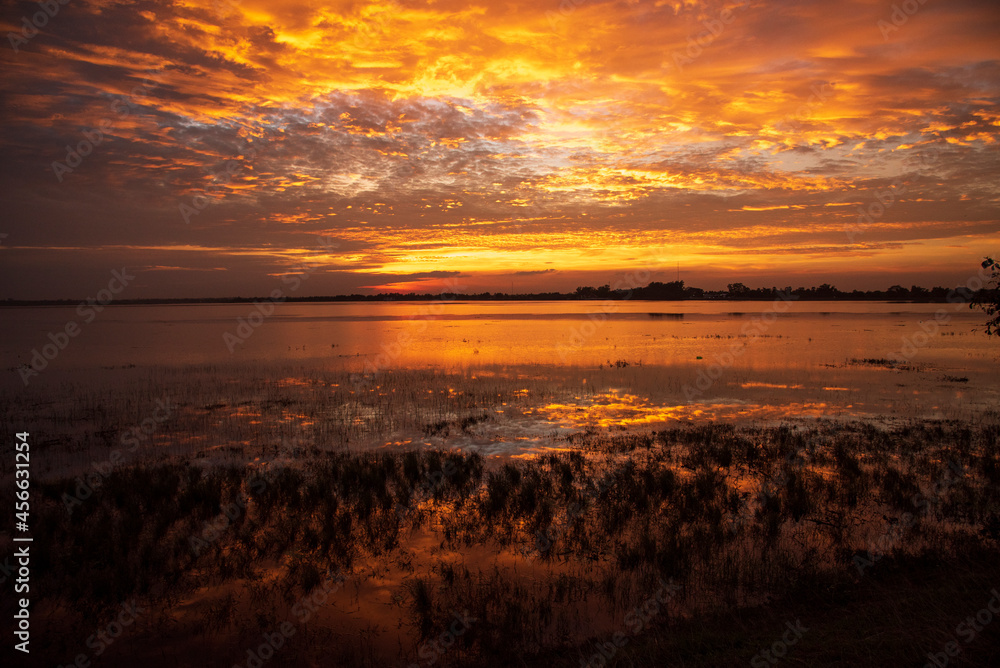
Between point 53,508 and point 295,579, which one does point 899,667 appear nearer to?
point 295,579

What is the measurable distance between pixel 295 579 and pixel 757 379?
25417 millimetres

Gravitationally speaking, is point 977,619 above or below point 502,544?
above

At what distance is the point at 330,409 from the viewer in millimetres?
20734

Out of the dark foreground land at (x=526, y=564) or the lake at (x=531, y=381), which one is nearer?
the dark foreground land at (x=526, y=564)

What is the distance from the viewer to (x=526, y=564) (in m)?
8.09

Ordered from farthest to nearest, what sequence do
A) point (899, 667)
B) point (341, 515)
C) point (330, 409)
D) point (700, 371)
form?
point (700, 371), point (330, 409), point (341, 515), point (899, 667)

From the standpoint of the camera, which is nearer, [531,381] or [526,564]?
[526,564]

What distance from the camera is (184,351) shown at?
42000 mm

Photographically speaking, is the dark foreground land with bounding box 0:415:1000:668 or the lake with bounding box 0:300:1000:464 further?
the lake with bounding box 0:300:1000:464

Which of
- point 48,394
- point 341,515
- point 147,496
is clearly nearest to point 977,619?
point 341,515

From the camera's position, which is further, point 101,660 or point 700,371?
point 700,371

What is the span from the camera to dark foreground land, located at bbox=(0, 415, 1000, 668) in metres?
5.95

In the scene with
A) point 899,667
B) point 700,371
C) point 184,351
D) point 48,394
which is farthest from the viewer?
point 184,351

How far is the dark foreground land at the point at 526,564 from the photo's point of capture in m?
5.95
